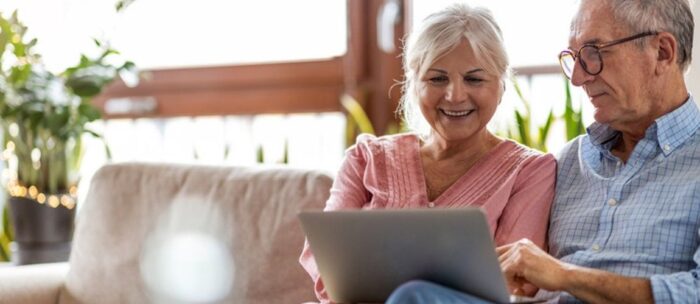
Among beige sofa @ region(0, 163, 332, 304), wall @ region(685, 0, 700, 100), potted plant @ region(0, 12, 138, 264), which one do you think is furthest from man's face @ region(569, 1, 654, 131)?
potted plant @ region(0, 12, 138, 264)

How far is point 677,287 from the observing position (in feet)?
6.05

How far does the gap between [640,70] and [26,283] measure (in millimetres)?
1709

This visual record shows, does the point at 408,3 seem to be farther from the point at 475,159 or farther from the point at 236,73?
the point at 475,159

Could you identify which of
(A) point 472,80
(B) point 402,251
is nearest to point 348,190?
(A) point 472,80

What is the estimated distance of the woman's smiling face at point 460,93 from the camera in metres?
2.25

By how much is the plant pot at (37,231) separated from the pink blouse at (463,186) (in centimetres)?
121

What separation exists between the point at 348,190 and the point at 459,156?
252mm

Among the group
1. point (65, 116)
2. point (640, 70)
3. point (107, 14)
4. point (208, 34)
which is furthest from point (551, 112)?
point (107, 14)

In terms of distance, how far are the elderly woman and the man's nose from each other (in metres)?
0.20

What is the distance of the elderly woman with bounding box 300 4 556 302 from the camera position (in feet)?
7.16

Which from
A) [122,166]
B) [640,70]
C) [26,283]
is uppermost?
[640,70]

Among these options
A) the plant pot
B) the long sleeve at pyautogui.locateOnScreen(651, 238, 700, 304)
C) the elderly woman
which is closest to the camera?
the long sleeve at pyautogui.locateOnScreen(651, 238, 700, 304)

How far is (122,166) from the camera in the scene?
9.80ft

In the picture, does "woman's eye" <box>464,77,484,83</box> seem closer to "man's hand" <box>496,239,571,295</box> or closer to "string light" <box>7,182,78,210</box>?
"man's hand" <box>496,239,571,295</box>
